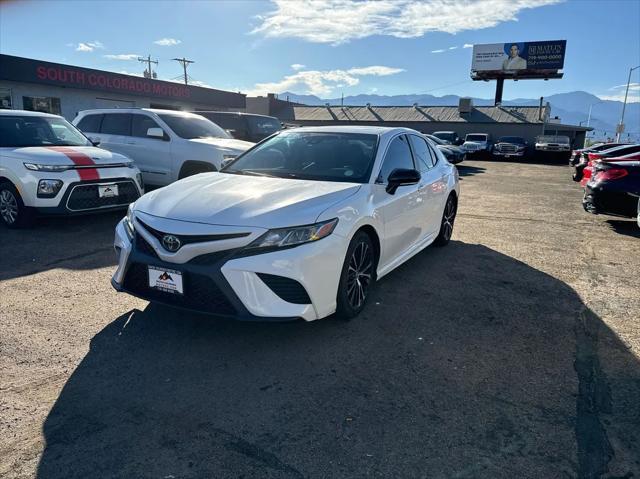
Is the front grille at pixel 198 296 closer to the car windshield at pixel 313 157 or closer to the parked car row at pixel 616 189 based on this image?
the car windshield at pixel 313 157

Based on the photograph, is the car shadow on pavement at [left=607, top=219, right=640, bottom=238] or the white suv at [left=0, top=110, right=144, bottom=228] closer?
the white suv at [left=0, top=110, right=144, bottom=228]

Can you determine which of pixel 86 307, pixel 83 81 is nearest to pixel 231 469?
pixel 86 307

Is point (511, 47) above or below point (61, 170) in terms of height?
above

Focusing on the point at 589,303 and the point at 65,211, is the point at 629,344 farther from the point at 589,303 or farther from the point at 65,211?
the point at 65,211

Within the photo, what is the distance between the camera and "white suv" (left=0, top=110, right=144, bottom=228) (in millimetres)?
6117

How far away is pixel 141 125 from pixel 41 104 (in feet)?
47.6

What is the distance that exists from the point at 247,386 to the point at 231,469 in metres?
0.72

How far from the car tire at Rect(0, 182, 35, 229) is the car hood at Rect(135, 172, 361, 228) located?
11.9ft

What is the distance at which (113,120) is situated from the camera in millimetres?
9195

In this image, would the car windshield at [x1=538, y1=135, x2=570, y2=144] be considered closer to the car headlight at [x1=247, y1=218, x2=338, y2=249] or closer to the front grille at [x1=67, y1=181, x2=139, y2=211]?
the front grille at [x1=67, y1=181, x2=139, y2=211]

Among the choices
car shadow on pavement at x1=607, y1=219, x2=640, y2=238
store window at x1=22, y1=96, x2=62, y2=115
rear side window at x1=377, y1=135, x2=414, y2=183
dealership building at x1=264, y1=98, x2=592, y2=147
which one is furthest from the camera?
dealership building at x1=264, y1=98, x2=592, y2=147

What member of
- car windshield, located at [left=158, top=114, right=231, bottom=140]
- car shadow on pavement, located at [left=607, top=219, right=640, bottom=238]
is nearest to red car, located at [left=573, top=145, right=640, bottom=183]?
car shadow on pavement, located at [left=607, top=219, right=640, bottom=238]

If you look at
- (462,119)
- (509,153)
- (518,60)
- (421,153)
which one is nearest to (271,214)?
(421,153)

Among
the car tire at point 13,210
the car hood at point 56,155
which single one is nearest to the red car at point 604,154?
the car hood at point 56,155
